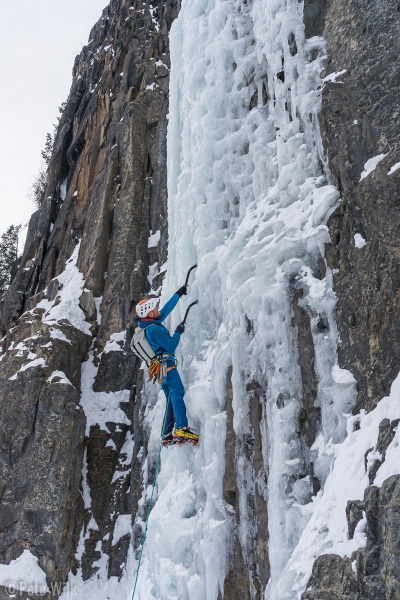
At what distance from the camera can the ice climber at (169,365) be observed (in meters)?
6.32

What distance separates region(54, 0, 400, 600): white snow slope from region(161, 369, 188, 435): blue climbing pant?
0.13 meters

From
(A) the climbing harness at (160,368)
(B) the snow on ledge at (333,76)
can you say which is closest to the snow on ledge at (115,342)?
(A) the climbing harness at (160,368)

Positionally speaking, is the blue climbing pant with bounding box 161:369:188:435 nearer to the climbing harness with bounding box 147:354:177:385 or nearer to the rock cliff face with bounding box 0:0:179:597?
the climbing harness with bounding box 147:354:177:385

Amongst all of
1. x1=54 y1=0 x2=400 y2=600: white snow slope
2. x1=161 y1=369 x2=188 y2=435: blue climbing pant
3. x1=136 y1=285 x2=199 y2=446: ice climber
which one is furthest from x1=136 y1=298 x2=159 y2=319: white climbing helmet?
x1=161 y1=369 x2=188 y2=435: blue climbing pant

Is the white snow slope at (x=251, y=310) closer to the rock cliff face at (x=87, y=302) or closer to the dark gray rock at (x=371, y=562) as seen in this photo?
the dark gray rock at (x=371, y=562)

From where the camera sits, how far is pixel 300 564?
4.18 metres

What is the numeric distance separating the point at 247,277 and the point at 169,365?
1316 mm

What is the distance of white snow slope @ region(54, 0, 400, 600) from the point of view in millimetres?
4730

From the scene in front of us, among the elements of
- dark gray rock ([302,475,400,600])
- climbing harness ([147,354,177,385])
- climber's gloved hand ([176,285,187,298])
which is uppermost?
climber's gloved hand ([176,285,187,298])

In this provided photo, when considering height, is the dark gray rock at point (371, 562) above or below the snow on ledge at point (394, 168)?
below

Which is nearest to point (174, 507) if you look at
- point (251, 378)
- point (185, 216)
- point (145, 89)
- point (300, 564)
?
point (251, 378)

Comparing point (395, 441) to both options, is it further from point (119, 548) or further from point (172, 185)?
point (172, 185)

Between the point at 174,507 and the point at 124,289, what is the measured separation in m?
4.69

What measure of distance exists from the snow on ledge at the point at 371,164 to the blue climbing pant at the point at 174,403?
274 centimetres
